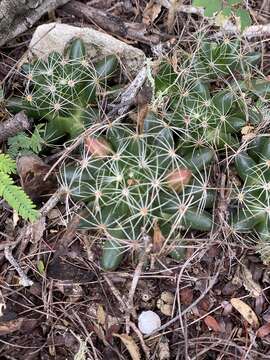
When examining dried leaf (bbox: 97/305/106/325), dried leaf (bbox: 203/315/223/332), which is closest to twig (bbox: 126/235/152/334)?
dried leaf (bbox: 97/305/106/325)

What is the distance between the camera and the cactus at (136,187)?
8.46 feet

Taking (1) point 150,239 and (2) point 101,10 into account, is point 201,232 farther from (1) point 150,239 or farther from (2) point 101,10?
(2) point 101,10

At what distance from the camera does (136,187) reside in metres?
2.56

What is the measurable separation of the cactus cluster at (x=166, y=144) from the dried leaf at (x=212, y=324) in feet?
1.28

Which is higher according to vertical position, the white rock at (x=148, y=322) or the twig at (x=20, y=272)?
the twig at (x=20, y=272)

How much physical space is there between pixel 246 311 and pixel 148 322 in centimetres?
53

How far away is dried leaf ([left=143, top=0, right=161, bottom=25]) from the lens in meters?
3.48

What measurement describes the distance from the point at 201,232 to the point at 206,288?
0.29 metres

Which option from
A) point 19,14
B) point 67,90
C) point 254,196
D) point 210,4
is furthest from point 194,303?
point 19,14

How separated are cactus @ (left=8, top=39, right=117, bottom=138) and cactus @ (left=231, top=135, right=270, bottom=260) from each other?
864mm

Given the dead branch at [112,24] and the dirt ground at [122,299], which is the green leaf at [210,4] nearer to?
the dead branch at [112,24]

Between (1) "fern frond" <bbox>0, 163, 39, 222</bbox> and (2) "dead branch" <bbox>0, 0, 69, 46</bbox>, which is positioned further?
(2) "dead branch" <bbox>0, 0, 69, 46</bbox>

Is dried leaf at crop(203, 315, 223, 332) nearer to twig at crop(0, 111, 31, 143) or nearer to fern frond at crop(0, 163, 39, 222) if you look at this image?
fern frond at crop(0, 163, 39, 222)

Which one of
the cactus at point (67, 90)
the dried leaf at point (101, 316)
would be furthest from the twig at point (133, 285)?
the cactus at point (67, 90)
